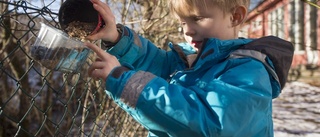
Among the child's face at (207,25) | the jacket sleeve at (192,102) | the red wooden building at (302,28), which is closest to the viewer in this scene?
the jacket sleeve at (192,102)

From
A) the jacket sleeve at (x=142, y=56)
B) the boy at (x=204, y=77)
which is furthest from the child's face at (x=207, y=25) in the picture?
the jacket sleeve at (x=142, y=56)

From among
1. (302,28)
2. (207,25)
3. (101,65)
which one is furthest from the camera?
(302,28)

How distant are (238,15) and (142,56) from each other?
0.49 m

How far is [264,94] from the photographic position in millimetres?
1482

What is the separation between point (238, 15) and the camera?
179 centimetres

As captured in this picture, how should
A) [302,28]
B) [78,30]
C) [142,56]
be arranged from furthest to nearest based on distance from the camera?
[302,28]
[142,56]
[78,30]

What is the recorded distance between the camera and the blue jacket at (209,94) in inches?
53.1

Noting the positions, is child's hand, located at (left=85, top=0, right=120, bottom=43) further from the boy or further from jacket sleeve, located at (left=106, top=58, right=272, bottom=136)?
jacket sleeve, located at (left=106, top=58, right=272, bottom=136)

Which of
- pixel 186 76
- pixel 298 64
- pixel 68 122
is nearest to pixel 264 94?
pixel 186 76

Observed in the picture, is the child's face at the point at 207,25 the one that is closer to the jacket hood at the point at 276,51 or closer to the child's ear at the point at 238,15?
the child's ear at the point at 238,15

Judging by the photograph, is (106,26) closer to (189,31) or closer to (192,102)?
(189,31)

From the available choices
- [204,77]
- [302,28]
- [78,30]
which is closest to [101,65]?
[78,30]

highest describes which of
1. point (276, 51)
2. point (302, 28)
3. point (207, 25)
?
point (207, 25)

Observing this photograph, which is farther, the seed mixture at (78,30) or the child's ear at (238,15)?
the child's ear at (238,15)
